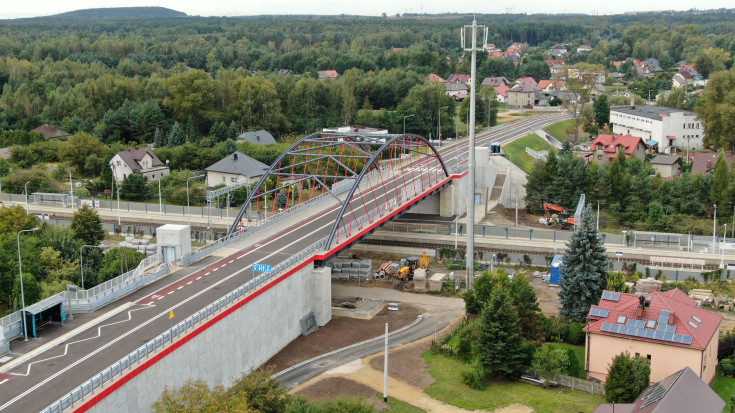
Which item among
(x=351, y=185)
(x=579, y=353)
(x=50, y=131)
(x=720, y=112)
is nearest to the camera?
(x=579, y=353)

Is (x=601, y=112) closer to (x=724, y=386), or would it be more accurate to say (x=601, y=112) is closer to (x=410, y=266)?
(x=410, y=266)

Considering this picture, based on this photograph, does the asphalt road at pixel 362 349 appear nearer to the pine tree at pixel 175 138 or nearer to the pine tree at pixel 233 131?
the pine tree at pixel 233 131

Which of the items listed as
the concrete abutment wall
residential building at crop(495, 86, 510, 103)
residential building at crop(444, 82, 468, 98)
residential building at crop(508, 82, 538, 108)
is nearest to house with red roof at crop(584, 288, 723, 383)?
the concrete abutment wall

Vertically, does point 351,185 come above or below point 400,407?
above

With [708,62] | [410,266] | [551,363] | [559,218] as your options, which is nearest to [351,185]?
[410,266]

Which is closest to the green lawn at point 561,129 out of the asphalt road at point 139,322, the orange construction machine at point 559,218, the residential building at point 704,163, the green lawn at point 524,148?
the green lawn at point 524,148

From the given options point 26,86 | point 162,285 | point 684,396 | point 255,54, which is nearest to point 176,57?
point 255,54
